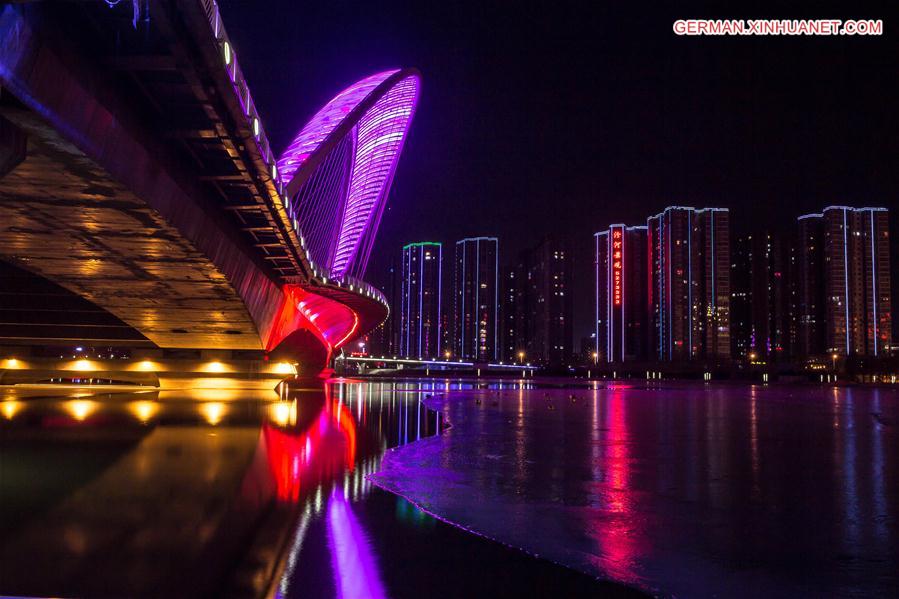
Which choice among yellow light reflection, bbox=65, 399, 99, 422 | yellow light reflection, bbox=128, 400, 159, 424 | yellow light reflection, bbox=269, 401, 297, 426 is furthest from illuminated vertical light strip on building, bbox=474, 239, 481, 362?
yellow light reflection, bbox=65, 399, 99, 422

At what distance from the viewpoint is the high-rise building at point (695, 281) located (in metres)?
126

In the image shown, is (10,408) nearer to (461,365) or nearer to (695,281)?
(695,281)

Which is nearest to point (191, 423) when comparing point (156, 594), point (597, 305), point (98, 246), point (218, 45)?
point (98, 246)

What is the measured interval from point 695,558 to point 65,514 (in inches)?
260

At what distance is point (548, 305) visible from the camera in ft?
544

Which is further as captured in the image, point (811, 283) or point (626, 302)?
point (626, 302)

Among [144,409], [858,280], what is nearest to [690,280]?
[858,280]

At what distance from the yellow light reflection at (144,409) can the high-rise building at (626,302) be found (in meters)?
121

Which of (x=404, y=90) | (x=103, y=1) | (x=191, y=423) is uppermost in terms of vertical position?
(x=404, y=90)

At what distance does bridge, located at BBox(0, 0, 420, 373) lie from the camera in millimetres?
10461

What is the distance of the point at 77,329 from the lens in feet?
114

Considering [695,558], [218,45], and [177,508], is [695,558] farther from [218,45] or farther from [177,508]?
[218,45]

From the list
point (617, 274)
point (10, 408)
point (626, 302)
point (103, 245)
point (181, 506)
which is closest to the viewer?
point (181, 506)

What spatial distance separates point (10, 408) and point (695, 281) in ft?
386
